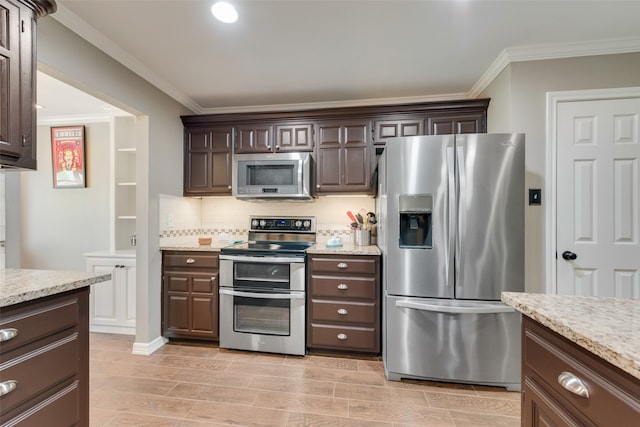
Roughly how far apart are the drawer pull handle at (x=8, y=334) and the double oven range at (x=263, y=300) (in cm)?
164

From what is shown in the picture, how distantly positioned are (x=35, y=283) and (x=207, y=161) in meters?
2.08

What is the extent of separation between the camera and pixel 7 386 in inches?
37.3

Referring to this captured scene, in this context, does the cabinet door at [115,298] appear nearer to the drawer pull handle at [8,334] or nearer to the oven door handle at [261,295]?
the oven door handle at [261,295]

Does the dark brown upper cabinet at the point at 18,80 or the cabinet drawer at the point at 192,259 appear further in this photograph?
the cabinet drawer at the point at 192,259

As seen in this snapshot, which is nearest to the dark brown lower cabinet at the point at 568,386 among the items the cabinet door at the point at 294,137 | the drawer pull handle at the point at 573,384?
the drawer pull handle at the point at 573,384

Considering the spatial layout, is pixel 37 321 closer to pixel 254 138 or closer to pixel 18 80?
pixel 18 80

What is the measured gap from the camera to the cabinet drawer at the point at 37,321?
96 cm

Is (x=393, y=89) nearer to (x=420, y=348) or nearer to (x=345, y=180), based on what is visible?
(x=345, y=180)

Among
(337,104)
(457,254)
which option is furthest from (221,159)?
(457,254)

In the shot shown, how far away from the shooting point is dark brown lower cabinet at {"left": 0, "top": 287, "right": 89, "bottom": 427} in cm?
97

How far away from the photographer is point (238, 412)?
1.76 m

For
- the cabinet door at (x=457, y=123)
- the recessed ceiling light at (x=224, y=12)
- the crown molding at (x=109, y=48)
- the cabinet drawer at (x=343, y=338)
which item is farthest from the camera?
the cabinet door at (x=457, y=123)

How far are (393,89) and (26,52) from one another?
2.57m

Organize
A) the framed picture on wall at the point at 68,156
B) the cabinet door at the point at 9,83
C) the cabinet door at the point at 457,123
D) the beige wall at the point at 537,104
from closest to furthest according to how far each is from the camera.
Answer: the cabinet door at the point at 9,83 → the beige wall at the point at 537,104 → the cabinet door at the point at 457,123 → the framed picture on wall at the point at 68,156
